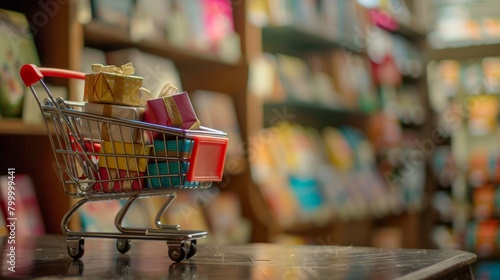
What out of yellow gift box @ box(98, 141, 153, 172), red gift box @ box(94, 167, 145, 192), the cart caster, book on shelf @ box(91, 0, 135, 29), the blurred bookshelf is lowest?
the cart caster

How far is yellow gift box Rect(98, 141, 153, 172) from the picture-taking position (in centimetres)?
99

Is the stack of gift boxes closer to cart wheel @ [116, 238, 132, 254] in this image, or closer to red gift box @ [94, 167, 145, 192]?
red gift box @ [94, 167, 145, 192]

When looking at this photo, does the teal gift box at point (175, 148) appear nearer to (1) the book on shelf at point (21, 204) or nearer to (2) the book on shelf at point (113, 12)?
(1) the book on shelf at point (21, 204)

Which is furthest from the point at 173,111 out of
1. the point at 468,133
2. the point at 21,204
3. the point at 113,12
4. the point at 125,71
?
the point at 468,133

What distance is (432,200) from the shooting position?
16.3 feet

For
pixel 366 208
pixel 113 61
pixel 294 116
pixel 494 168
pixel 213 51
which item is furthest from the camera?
pixel 494 168

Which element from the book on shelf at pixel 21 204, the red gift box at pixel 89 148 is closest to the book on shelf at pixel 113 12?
the book on shelf at pixel 21 204

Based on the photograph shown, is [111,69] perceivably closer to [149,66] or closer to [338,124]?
[149,66]

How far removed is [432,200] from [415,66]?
3.23ft

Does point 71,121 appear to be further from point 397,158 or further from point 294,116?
point 397,158

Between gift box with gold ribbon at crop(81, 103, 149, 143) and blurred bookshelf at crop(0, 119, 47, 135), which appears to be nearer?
gift box with gold ribbon at crop(81, 103, 149, 143)

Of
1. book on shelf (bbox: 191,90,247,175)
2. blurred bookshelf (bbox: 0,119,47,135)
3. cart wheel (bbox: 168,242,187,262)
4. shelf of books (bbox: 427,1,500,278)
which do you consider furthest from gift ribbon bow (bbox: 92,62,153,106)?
shelf of books (bbox: 427,1,500,278)

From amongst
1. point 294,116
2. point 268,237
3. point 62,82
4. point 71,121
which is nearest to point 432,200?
point 294,116

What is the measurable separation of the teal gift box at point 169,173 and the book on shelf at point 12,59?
91 centimetres
